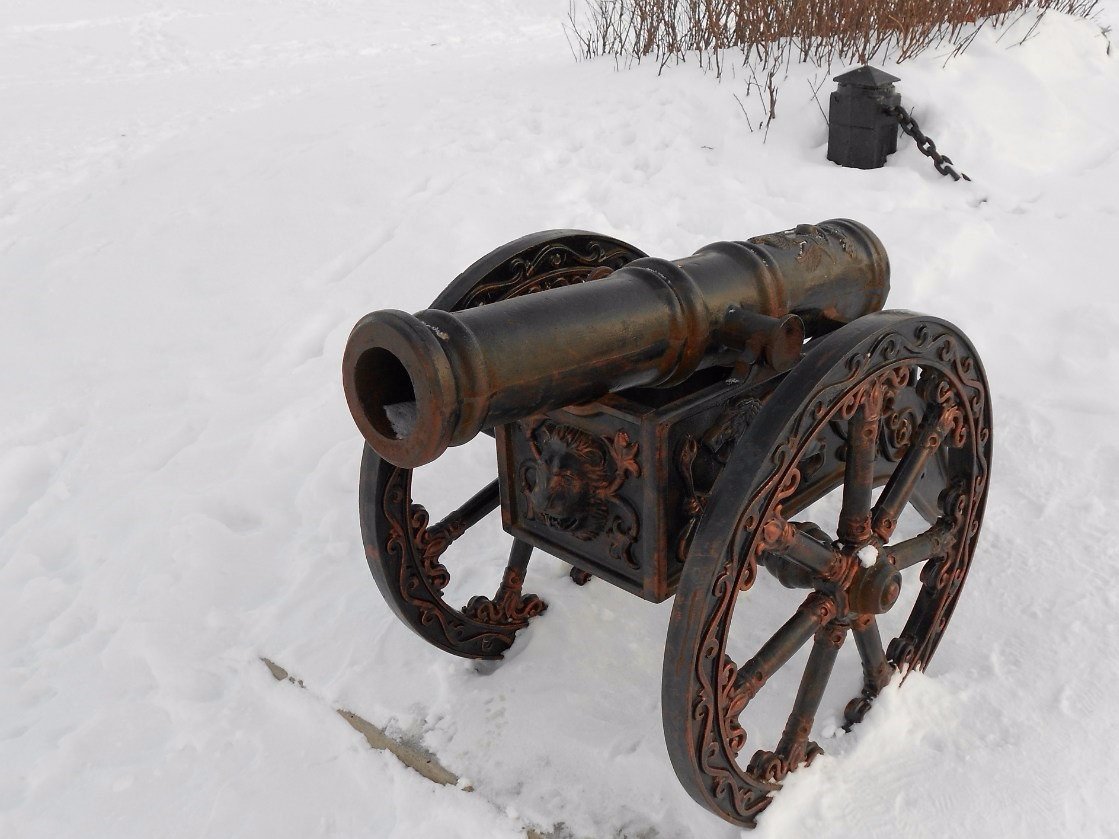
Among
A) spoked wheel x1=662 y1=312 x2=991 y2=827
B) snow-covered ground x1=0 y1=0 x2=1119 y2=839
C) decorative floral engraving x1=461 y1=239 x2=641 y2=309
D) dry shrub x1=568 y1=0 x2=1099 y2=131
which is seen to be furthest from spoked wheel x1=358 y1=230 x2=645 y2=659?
dry shrub x1=568 y1=0 x2=1099 y2=131

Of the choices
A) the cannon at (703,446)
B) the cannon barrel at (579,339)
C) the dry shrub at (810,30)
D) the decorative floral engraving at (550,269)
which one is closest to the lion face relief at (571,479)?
the cannon at (703,446)

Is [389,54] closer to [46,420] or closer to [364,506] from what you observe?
[46,420]

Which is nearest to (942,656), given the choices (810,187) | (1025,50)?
(810,187)

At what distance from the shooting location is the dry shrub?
468cm

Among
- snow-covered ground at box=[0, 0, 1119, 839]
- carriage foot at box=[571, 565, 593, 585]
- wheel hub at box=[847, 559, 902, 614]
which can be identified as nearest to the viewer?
wheel hub at box=[847, 559, 902, 614]

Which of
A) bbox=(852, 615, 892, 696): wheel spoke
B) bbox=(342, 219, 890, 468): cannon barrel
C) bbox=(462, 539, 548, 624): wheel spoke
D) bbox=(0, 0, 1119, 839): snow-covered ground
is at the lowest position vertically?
bbox=(0, 0, 1119, 839): snow-covered ground

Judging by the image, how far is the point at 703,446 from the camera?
6.14 ft

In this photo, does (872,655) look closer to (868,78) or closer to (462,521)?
(462,521)

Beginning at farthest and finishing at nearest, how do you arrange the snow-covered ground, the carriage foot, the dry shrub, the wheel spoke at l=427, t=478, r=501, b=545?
the dry shrub → the carriage foot → the wheel spoke at l=427, t=478, r=501, b=545 → the snow-covered ground

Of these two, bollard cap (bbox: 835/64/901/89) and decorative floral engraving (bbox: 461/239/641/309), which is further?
bollard cap (bbox: 835/64/901/89)

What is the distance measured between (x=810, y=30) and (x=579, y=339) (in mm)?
3770

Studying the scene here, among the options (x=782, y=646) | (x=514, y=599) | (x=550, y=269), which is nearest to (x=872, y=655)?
(x=782, y=646)

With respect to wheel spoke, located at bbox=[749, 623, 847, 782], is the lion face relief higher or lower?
higher

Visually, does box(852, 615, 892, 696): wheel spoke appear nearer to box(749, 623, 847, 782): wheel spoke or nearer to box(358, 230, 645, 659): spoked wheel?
box(749, 623, 847, 782): wheel spoke
